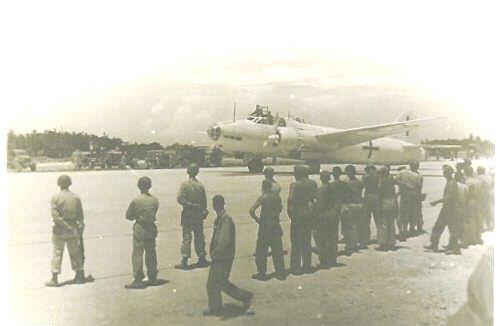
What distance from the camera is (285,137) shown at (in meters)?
2.34

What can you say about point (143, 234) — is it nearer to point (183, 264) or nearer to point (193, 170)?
point (183, 264)

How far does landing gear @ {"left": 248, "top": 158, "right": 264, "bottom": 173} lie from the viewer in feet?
7.27

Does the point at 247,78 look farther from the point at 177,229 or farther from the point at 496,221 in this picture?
the point at 496,221

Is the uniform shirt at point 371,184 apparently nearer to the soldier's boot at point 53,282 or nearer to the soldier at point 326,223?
the soldier at point 326,223

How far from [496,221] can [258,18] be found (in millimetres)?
1617

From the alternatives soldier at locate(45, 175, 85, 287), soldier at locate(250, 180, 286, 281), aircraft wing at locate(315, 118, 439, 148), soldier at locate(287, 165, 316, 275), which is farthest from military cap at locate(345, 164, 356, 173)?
soldier at locate(45, 175, 85, 287)

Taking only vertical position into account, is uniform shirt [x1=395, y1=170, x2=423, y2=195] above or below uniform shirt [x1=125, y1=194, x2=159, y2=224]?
above

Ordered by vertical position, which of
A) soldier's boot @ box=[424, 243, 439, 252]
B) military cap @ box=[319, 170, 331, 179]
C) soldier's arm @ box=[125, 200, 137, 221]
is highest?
military cap @ box=[319, 170, 331, 179]

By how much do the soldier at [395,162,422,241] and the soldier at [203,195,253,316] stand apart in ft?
3.03

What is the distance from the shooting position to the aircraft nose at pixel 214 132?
2.16m

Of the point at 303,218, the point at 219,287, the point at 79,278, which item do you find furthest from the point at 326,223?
the point at 79,278

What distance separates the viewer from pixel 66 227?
2.06m

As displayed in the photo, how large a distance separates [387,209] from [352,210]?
204 millimetres

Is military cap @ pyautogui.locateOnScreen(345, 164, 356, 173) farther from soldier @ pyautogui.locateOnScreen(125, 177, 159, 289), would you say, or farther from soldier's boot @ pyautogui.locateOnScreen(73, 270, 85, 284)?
soldier's boot @ pyautogui.locateOnScreen(73, 270, 85, 284)
